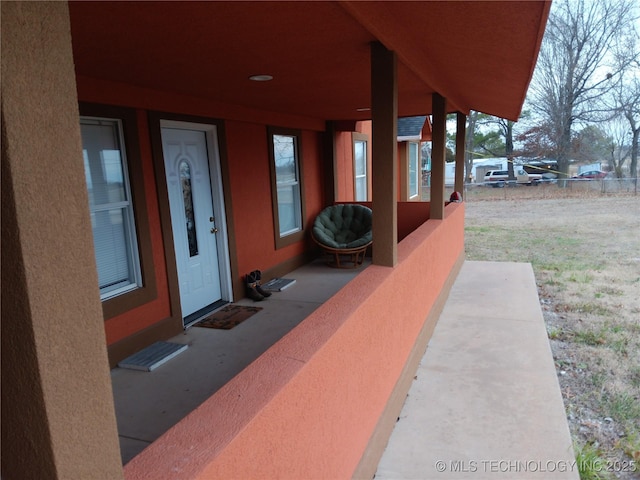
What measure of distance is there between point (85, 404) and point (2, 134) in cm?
45

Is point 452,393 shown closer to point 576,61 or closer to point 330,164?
point 330,164

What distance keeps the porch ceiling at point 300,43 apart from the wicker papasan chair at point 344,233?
2.89 m

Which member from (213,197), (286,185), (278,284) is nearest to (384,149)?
(213,197)

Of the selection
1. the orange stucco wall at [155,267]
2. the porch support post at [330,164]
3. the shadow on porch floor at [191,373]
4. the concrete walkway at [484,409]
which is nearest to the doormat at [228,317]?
the shadow on porch floor at [191,373]

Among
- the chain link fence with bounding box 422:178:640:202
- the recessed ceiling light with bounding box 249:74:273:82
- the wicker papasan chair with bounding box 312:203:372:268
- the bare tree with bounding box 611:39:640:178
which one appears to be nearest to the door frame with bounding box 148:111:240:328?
the recessed ceiling light with bounding box 249:74:273:82

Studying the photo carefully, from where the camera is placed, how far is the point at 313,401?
1.79 m

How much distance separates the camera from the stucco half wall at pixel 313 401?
1221mm

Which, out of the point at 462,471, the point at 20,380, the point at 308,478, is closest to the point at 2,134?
the point at 20,380

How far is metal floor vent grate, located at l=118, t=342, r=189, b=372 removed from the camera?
3.62 m

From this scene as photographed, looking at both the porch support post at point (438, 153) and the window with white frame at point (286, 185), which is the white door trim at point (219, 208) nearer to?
the window with white frame at point (286, 185)

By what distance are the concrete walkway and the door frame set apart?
7.79 ft

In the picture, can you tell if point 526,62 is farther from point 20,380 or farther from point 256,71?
point 20,380

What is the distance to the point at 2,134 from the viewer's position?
609mm

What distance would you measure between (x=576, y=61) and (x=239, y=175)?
1037 inches
